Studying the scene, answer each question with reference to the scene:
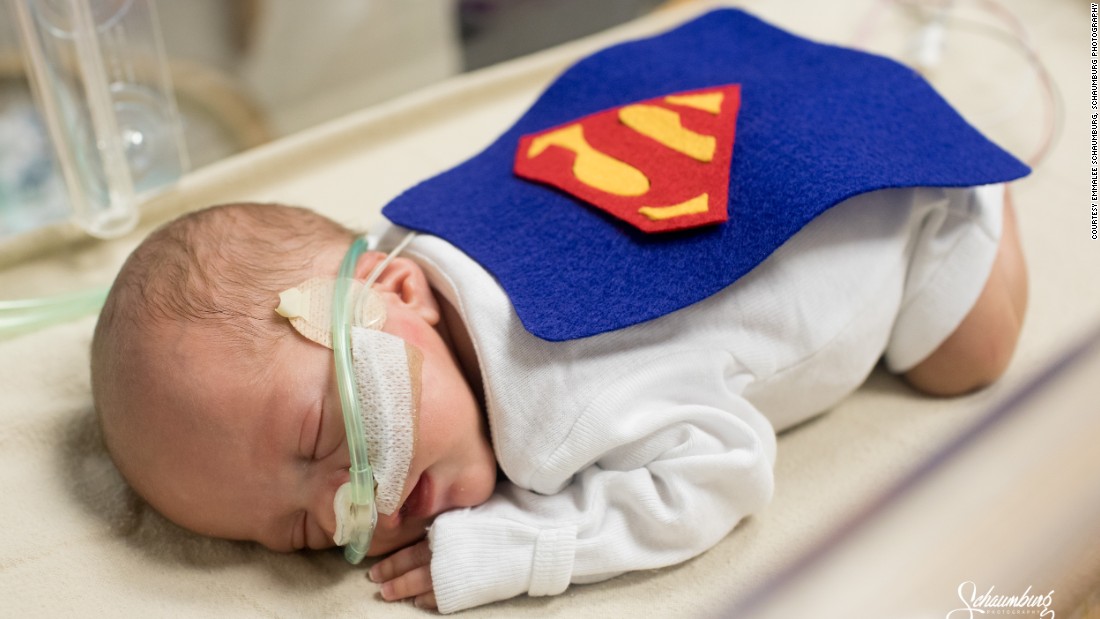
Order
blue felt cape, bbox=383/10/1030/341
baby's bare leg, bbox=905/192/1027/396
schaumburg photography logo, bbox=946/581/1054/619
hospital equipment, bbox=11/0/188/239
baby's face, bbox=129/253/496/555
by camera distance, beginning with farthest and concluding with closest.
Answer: hospital equipment, bbox=11/0/188/239 → baby's bare leg, bbox=905/192/1027/396 → blue felt cape, bbox=383/10/1030/341 → baby's face, bbox=129/253/496/555 → schaumburg photography logo, bbox=946/581/1054/619

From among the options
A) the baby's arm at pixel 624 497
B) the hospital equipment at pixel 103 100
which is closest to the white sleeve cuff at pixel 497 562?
the baby's arm at pixel 624 497

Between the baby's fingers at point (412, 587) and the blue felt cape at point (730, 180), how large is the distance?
0.91 feet

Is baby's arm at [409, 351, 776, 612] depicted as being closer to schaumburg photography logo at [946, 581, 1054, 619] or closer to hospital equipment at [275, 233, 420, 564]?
hospital equipment at [275, 233, 420, 564]

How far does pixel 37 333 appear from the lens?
4.09 feet

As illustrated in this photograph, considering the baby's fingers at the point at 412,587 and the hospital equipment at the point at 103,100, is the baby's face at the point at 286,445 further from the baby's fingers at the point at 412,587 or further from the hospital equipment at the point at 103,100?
the hospital equipment at the point at 103,100

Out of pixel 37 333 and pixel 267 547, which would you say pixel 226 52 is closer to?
pixel 37 333

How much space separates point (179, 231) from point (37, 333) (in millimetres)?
375

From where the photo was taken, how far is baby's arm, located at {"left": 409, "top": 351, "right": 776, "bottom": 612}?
0.98m

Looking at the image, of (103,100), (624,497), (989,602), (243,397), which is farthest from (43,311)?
(989,602)

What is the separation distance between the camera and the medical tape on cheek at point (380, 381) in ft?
3.04

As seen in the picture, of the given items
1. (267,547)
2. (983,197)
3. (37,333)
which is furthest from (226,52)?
(983,197)

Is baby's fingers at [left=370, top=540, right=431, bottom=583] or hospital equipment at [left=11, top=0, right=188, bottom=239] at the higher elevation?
hospital equipment at [left=11, top=0, right=188, bottom=239]

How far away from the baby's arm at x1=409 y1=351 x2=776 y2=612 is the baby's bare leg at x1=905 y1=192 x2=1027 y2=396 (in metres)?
0.33

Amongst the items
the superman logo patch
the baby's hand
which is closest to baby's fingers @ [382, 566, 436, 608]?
the baby's hand
